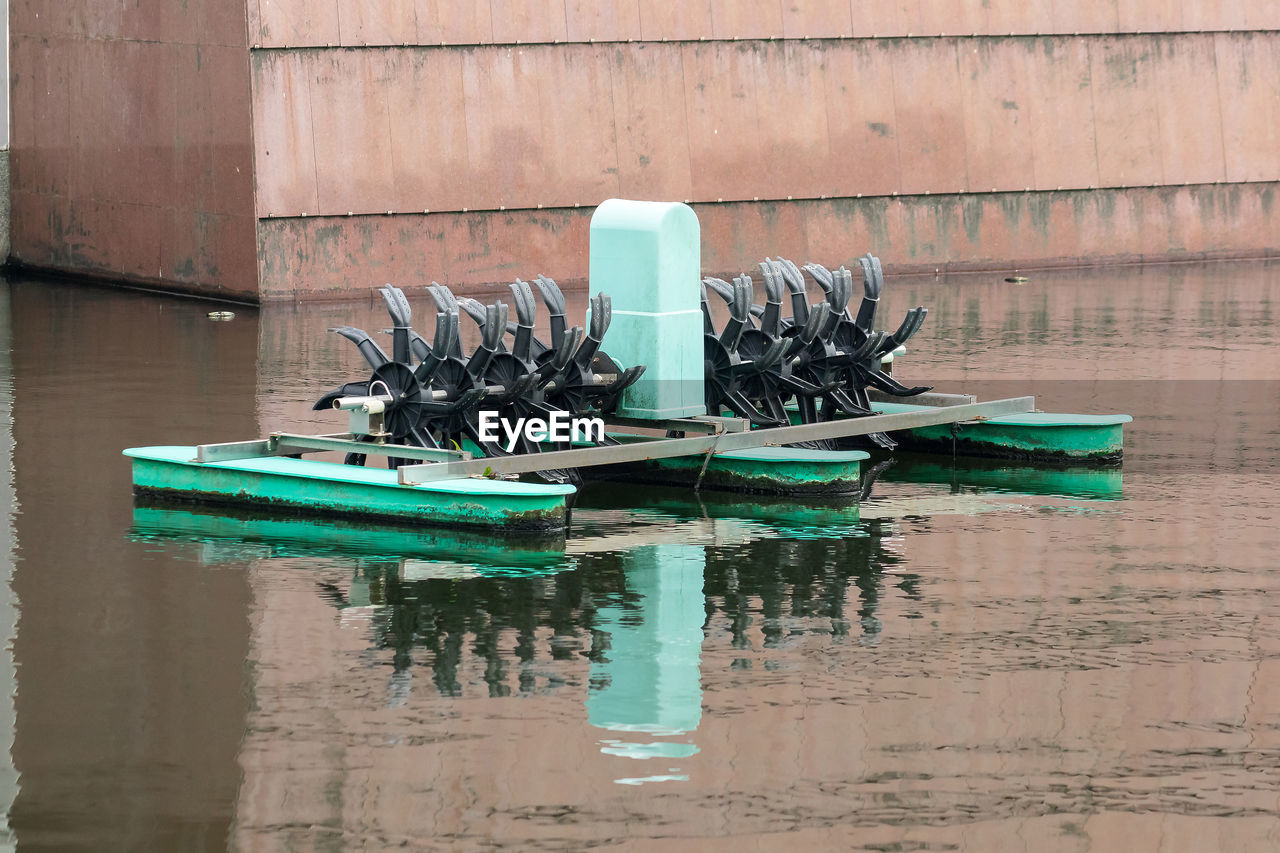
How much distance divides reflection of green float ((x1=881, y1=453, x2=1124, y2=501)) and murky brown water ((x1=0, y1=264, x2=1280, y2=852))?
1.9 inches

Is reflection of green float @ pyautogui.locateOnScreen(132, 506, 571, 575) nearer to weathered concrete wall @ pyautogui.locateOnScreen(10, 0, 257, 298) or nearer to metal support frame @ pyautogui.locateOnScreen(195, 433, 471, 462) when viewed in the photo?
metal support frame @ pyautogui.locateOnScreen(195, 433, 471, 462)

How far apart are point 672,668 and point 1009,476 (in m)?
6.20

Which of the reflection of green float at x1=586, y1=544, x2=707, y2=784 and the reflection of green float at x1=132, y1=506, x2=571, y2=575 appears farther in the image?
the reflection of green float at x1=132, y1=506, x2=571, y2=575

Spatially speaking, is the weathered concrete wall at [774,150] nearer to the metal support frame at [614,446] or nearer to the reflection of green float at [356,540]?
the metal support frame at [614,446]

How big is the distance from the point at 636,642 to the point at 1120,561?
3.33 m

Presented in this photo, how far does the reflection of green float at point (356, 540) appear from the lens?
11.6 m

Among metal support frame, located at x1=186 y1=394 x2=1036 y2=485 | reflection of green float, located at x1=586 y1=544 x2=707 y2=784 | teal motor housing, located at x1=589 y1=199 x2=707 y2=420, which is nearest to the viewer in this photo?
reflection of green float, located at x1=586 y1=544 x2=707 y2=784

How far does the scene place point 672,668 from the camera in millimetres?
9305

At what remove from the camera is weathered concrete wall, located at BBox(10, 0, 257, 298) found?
25.8 m

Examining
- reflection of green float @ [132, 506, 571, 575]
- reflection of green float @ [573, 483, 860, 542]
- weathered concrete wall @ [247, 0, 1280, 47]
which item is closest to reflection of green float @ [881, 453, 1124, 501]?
reflection of green float @ [573, 483, 860, 542]

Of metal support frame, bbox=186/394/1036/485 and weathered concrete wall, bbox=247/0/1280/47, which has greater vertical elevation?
weathered concrete wall, bbox=247/0/1280/47

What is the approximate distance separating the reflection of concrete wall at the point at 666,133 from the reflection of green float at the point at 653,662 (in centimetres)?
1523

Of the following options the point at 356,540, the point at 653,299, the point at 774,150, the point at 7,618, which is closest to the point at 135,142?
the point at 774,150

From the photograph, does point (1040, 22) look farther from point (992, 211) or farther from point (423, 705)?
point (423, 705)
